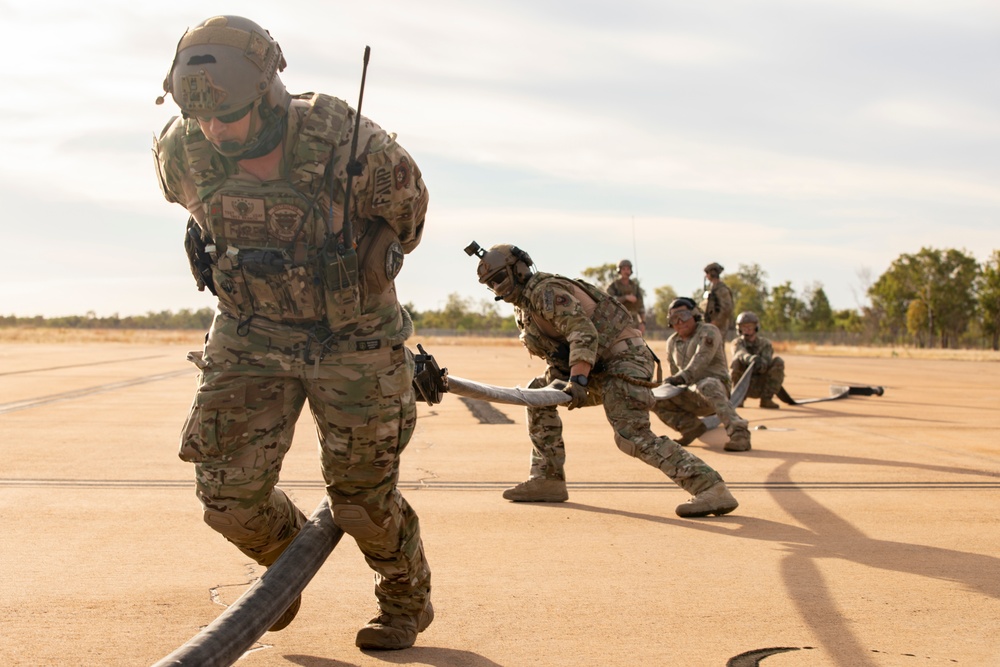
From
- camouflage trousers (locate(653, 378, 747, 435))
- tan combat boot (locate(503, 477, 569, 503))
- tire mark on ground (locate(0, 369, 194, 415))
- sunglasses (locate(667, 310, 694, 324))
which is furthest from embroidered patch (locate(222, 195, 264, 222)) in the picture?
tire mark on ground (locate(0, 369, 194, 415))

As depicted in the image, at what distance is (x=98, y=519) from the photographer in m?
5.65

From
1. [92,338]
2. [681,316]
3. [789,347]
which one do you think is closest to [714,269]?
[681,316]

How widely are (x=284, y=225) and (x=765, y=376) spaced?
11.2 meters

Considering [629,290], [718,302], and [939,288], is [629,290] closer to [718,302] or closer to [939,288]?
[718,302]

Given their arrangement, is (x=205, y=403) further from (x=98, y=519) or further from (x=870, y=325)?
(x=870, y=325)

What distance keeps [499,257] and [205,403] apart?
3.16m

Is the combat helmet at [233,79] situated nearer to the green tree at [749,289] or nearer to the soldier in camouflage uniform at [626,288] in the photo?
the soldier in camouflage uniform at [626,288]

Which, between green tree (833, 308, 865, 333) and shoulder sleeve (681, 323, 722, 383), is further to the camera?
green tree (833, 308, 865, 333)

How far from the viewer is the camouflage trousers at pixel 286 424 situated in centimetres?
332

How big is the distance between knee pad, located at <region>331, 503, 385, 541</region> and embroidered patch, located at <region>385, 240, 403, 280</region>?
30.9 inches

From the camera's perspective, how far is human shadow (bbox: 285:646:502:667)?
3395mm

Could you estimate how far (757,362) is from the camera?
44.3 feet

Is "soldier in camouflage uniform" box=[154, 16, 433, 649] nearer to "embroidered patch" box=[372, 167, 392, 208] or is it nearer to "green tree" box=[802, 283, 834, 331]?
"embroidered patch" box=[372, 167, 392, 208]

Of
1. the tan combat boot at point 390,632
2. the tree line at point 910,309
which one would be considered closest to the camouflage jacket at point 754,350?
the tan combat boot at point 390,632
